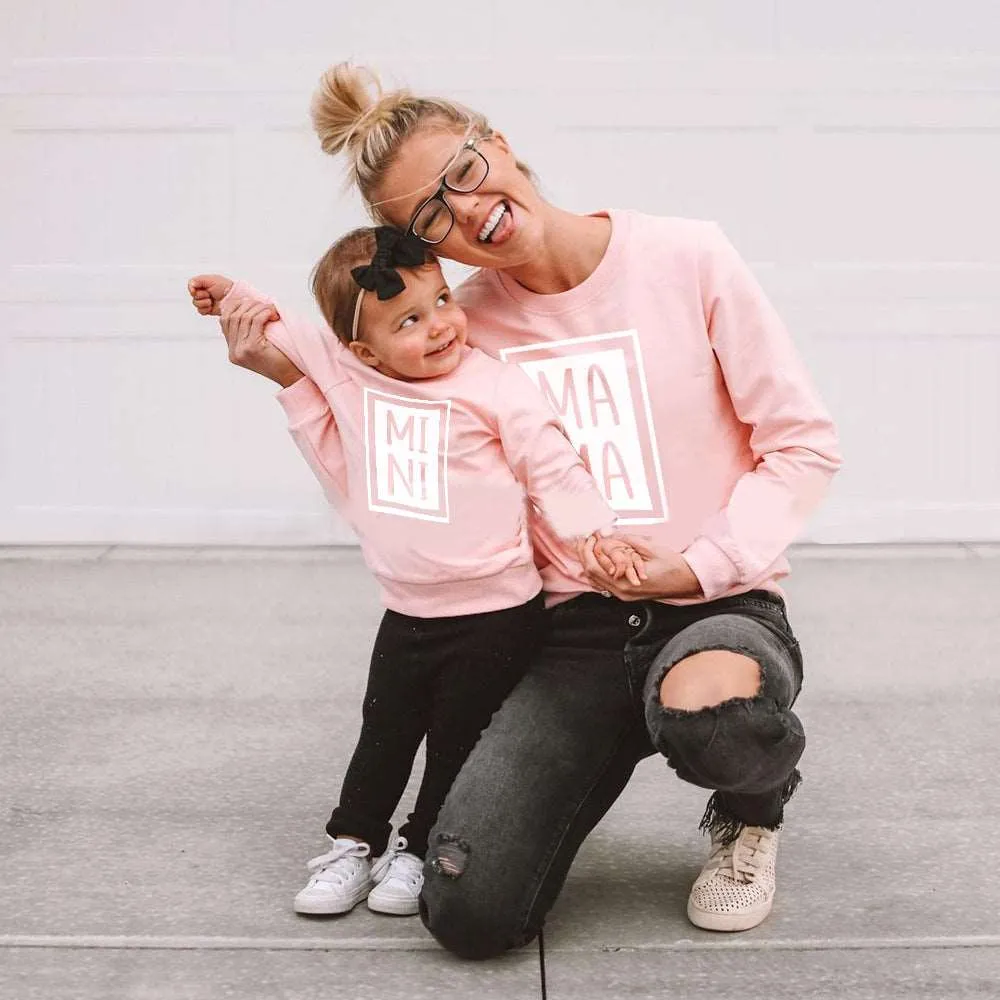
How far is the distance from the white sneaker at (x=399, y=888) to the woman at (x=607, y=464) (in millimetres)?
137

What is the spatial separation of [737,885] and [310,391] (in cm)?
88

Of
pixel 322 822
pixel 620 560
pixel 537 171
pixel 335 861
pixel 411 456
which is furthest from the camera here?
pixel 537 171

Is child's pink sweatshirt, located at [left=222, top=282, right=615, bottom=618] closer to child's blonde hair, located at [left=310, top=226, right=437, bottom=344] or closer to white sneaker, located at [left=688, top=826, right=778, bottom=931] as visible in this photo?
child's blonde hair, located at [left=310, top=226, right=437, bottom=344]

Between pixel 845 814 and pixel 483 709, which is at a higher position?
pixel 483 709

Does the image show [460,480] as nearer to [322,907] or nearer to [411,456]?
[411,456]

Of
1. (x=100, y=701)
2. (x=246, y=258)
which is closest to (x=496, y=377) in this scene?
(x=100, y=701)

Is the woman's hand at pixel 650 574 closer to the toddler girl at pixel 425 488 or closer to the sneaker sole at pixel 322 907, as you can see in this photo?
the toddler girl at pixel 425 488

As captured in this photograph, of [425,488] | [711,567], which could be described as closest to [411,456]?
[425,488]

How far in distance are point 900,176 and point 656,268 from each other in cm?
317

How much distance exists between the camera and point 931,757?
116 inches

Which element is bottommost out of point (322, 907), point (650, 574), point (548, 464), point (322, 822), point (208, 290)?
point (322, 822)

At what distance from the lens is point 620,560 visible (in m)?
1.98

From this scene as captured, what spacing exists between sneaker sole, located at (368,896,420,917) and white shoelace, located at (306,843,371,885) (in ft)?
0.19

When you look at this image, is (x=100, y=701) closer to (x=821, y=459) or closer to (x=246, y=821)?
(x=246, y=821)
